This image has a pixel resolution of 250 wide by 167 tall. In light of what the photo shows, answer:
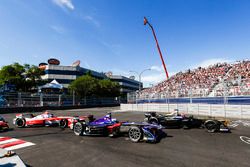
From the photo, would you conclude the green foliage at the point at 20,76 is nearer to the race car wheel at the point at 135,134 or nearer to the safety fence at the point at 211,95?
the safety fence at the point at 211,95

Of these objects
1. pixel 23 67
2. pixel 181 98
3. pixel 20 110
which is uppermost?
pixel 23 67

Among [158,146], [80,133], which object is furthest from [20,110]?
[158,146]

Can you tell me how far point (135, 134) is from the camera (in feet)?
21.8

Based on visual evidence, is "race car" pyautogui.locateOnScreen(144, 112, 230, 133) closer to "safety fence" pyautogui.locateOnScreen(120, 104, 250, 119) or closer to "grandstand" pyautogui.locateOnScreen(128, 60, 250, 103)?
"safety fence" pyautogui.locateOnScreen(120, 104, 250, 119)

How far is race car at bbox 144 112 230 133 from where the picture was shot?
8094 mm

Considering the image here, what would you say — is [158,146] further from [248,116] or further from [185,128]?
[248,116]

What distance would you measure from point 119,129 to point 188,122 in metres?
4.15

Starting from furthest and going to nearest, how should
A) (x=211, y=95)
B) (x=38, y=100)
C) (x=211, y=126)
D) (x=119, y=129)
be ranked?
(x=38, y=100) < (x=211, y=95) < (x=211, y=126) < (x=119, y=129)

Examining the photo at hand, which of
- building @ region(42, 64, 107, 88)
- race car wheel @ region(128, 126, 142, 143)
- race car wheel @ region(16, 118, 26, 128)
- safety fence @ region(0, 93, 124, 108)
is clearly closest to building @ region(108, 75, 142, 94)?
building @ region(42, 64, 107, 88)

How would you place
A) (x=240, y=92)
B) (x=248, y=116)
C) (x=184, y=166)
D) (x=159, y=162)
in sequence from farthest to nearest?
(x=240, y=92)
(x=248, y=116)
(x=159, y=162)
(x=184, y=166)

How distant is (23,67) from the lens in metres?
40.1

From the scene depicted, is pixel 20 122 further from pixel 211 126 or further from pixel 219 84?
pixel 219 84

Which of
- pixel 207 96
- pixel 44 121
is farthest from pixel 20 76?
Answer: pixel 207 96

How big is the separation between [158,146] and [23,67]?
4441 cm
